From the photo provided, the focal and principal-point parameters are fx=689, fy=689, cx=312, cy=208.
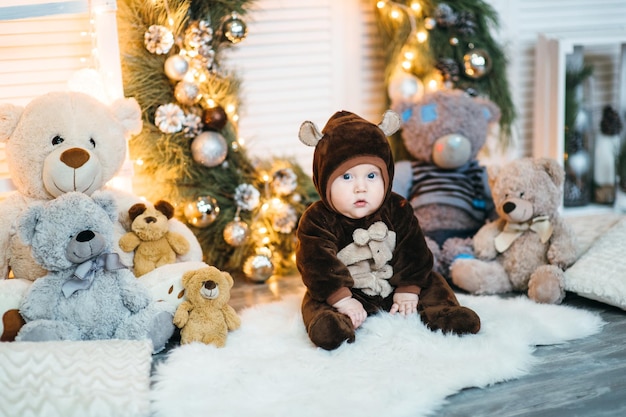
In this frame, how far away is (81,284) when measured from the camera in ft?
4.95

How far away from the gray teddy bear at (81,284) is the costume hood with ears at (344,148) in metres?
0.48

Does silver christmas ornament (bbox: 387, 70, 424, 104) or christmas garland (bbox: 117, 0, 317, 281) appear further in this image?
silver christmas ornament (bbox: 387, 70, 424, 104)

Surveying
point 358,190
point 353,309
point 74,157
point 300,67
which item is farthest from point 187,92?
point 353,309

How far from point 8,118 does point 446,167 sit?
49.6 inches

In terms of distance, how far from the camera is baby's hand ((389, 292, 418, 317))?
1.63 meters

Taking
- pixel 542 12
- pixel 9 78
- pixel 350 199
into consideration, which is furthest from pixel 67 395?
pixel 542 12

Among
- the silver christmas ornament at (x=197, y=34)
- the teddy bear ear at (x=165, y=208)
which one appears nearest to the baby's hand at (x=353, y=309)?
the teddy bear ear at (x=165, y=208)

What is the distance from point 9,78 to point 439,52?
1349 millimetres

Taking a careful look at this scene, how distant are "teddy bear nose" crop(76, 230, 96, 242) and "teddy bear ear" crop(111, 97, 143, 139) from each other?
0.41 meters

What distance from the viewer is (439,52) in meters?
2.34

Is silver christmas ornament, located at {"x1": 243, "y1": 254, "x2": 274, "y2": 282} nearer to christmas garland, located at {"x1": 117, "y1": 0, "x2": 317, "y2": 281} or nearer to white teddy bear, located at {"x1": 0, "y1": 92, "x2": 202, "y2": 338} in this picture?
christmas garland, located at {"x1": 117, "y1": 0, "x2": 317, "y2": 281}

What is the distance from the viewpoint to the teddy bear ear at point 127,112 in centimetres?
178

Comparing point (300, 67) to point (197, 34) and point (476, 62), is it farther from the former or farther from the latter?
point (476, 62)

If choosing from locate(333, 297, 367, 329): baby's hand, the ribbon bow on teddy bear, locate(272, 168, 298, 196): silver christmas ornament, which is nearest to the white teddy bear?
locate(333, 297, 367, 329): baby's hand
